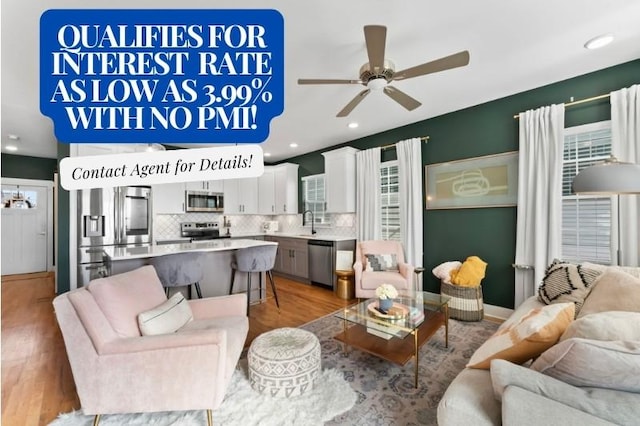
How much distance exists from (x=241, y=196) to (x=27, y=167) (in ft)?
14.6

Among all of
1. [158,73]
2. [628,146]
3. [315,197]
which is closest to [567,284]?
[628,146]

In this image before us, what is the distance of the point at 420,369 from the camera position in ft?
7.02

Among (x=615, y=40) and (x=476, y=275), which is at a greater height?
(x=615, y=40)

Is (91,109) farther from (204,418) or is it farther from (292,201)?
(292,201)

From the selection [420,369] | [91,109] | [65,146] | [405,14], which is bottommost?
[420,369]

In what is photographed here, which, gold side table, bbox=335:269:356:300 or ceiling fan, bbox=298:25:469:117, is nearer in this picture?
ceiling fan, bbox=298:25:469:117

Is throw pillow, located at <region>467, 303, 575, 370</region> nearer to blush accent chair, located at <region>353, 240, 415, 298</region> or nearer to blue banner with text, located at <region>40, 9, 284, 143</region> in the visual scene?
blue banner with text, located at <region>40, 9, 284, 143</region>

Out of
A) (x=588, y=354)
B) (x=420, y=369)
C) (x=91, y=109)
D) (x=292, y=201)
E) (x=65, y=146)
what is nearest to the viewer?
(x=588, y=354)

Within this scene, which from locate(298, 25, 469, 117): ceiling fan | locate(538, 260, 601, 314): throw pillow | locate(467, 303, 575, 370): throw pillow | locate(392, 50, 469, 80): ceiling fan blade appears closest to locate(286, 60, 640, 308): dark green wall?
locate(538, 260, 601, 314): throw pillow

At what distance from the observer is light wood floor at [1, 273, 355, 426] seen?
177 cm

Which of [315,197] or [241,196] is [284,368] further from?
[241,196]

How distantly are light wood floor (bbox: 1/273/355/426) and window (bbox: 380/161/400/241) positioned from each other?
4.37 ft

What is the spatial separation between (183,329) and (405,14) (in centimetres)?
271

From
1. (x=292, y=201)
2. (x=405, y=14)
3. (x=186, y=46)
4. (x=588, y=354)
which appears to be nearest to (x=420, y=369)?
(x=588, y=354)
